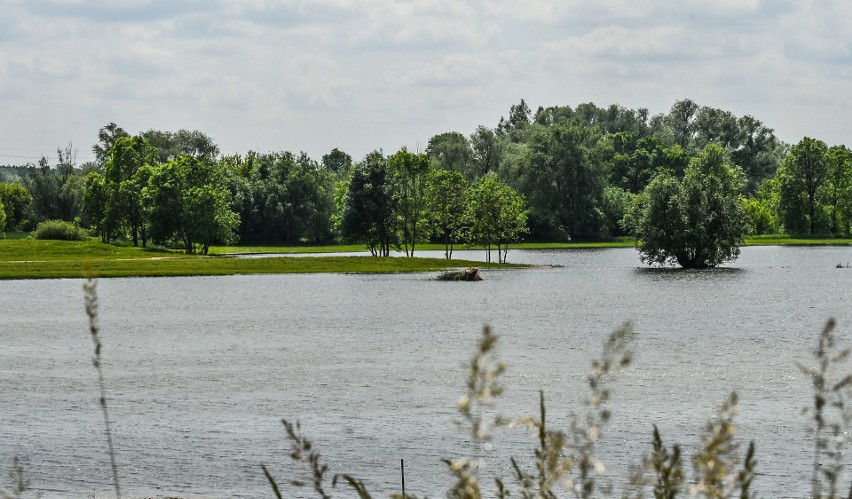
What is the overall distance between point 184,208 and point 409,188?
2683cm

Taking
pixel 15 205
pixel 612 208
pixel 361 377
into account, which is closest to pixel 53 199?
pixel 15 205

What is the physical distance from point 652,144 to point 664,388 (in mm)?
173576

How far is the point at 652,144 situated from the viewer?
198 m

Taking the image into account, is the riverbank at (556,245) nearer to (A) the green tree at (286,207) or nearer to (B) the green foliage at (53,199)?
(A) the green tree at (286,207)

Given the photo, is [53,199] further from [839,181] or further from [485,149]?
[839,181]

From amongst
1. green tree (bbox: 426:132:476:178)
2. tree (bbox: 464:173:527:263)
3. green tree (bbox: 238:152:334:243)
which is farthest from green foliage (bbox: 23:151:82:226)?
tree (bbox: 464:173:527:263)

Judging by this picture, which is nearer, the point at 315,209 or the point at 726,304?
the point at 726,304

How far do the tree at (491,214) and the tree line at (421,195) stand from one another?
0.15 metres

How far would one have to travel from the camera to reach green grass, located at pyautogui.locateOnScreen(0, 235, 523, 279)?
89188 mm

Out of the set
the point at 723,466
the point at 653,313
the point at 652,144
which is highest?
the point at 652,144

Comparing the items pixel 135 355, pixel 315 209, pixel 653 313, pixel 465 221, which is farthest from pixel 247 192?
pixel 135 355

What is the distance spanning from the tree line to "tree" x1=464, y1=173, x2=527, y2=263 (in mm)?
151

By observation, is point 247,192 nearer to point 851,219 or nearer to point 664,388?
point 851,219

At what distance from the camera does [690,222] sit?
97938mm
